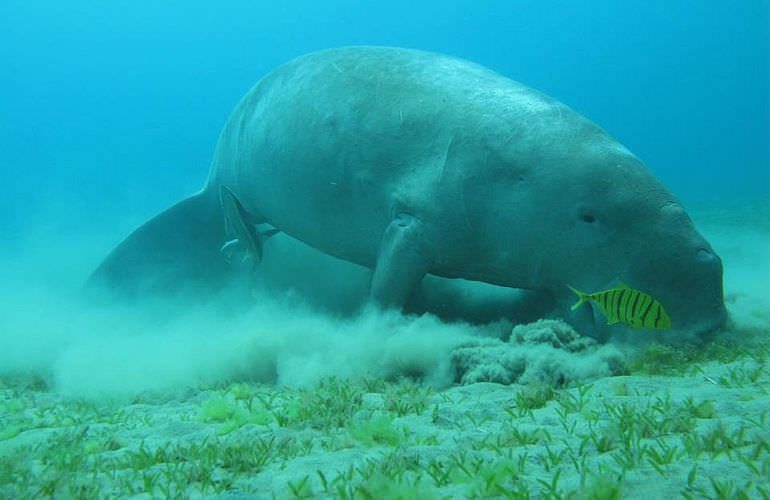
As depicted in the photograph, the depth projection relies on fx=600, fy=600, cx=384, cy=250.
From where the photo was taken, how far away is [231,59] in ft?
284

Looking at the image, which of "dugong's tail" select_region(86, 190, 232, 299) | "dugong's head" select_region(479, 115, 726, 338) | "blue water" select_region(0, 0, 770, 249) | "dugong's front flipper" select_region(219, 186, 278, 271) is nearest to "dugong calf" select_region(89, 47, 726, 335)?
"dugong's head" select_region(479, 115, 726, 338)

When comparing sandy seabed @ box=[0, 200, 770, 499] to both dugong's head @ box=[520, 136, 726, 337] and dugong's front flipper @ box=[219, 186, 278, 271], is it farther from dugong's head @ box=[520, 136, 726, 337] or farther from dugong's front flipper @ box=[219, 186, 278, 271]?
dugong's front flipper @ box=[219, 186, 278, 271]

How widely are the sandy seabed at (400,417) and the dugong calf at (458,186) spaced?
41 centimetres

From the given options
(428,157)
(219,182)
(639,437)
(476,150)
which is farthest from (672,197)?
(219,182)

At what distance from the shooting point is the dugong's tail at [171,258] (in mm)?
7016

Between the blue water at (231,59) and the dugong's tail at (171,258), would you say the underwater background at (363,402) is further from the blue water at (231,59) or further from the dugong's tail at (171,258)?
the blue water at (231,59)

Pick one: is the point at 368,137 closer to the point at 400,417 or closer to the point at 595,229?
→ the point at 595,229

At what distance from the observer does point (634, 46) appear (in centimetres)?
9894

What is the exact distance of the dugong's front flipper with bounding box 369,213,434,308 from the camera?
432cm

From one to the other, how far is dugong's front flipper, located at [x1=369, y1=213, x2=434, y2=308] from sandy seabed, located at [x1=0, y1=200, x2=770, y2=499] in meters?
0.24

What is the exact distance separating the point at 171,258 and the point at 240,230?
4.28ft

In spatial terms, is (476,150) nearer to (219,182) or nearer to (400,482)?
(400,482)

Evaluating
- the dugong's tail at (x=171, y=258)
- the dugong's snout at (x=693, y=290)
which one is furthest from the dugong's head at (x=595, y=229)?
the dugong's tail at (x=171, y=258)

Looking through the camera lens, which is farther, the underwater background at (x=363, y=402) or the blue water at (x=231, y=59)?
the blue water at (x=231, y=59)
